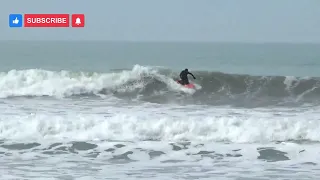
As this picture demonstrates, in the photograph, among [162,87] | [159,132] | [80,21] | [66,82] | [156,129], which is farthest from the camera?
[80,21]

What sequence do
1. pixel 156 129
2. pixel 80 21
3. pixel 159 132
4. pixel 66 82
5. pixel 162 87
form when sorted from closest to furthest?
pixel 159 132, pixel 156 129, pixel 162 87, pixel 66 82, pixel 80 21

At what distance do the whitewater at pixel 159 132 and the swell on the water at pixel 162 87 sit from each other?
5 cm

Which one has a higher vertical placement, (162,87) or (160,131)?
(162,87)

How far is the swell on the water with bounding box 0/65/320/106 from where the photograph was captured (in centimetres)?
1941

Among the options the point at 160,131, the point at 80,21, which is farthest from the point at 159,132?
the point at 80,21

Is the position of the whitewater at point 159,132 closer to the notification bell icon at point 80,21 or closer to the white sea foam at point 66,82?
the white sea foam at point 66,82

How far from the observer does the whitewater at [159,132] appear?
9.95 metres

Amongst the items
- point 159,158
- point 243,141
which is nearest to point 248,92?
point 243,141

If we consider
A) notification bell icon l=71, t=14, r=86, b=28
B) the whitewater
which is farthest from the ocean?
notification bell icon l=71, t=14, r=86, b=28

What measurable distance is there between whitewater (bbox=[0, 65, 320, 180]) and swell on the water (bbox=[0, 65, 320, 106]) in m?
0.05

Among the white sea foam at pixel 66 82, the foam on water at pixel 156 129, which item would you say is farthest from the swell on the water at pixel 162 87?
the foam on water at pixel 156 129

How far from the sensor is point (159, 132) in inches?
508

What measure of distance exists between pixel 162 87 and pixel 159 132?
8.25 meters

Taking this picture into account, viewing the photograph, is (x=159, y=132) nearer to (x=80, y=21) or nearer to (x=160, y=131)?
(x=160, y=131)
